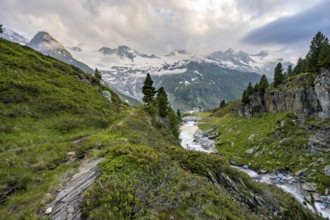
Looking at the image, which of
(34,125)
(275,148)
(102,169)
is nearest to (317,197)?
(275,148)

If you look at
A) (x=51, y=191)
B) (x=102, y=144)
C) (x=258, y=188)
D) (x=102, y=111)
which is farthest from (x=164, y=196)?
(x=102, y=111)

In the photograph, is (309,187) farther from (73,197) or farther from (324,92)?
(73,197)

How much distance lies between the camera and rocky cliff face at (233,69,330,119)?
44.9 m

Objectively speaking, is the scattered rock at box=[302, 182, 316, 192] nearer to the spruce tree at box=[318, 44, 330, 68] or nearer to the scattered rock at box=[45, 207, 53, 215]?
the spruce tree at box=[318, 44, 330, 68]

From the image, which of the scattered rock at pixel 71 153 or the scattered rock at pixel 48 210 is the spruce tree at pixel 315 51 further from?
the scattered rock at pixel 48 210

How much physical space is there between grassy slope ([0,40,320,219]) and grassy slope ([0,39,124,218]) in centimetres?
6

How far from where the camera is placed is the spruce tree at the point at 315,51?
51.7 m

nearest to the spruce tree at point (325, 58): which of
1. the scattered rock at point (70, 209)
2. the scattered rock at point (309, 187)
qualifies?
the scattered rock at point (309, 187)

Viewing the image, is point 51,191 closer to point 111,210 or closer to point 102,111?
point 111,210

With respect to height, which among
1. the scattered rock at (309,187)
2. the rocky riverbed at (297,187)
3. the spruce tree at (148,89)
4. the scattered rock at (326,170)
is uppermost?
the spruce tree at (148,89)

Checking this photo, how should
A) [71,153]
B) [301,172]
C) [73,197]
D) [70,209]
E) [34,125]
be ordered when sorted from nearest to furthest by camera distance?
1. [70,209]
2. [73,197]
3. [71,153]
4. [34,125]
5. [301,172]

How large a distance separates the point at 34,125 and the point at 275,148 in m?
48.1

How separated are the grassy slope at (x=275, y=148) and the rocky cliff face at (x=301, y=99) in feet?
9.48

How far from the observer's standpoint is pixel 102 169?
34.4ft
